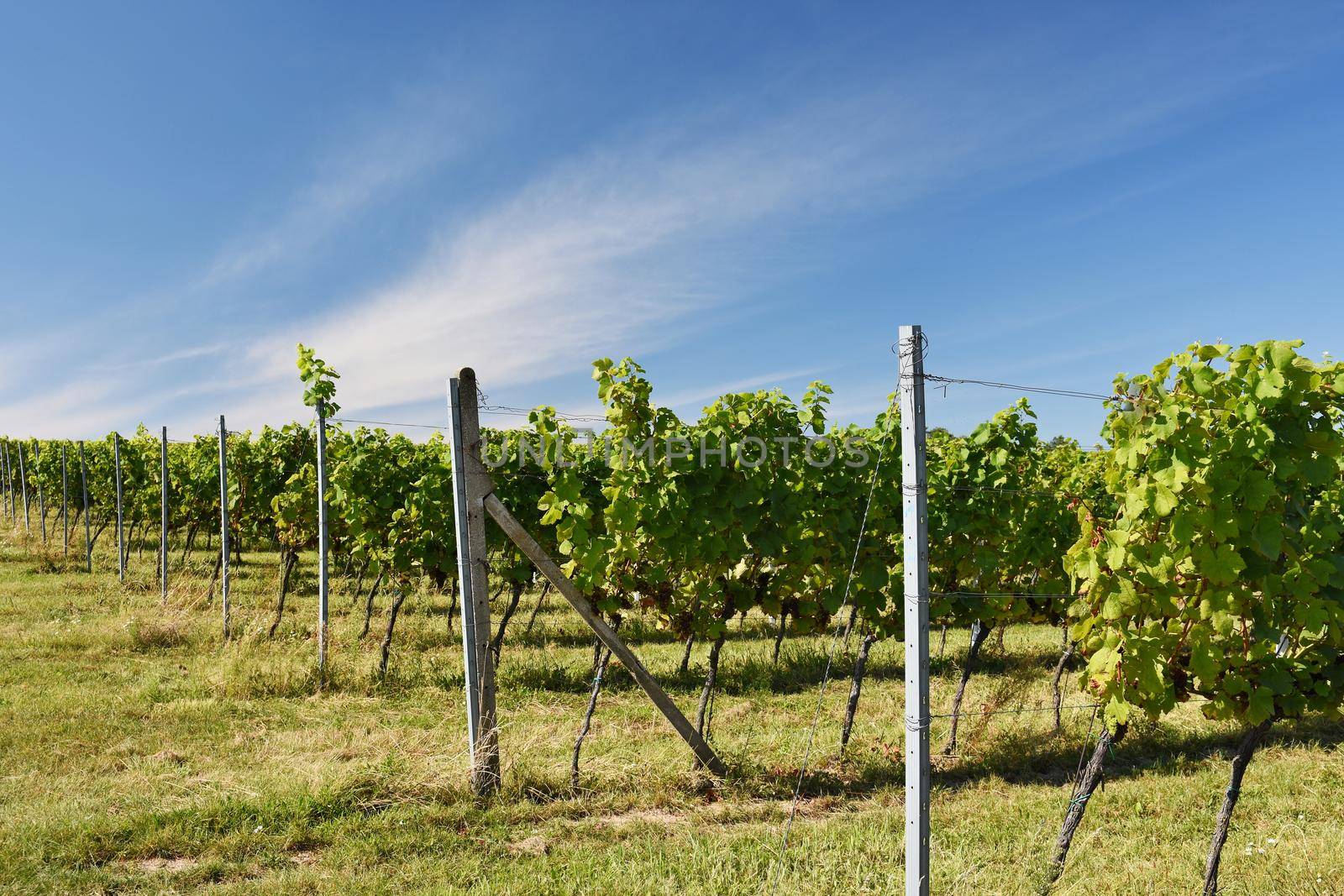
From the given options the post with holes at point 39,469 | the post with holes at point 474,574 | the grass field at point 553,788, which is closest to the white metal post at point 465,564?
the post with holes at point 474,574

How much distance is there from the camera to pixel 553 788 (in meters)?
6.01

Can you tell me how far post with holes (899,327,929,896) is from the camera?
3607 millimetres

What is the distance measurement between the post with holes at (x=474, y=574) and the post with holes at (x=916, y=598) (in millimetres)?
3288

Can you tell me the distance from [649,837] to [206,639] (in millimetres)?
8355

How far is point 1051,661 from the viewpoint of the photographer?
11.3 meters

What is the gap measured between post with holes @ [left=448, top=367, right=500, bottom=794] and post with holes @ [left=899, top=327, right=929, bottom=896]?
3.29 metres

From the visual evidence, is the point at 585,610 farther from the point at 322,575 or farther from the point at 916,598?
the point at 322,575

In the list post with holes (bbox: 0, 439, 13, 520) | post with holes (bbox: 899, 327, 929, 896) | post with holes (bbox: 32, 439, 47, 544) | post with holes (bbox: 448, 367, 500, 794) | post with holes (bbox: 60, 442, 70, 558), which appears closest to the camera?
post with holes (bbox: 899, 327, 929, 896)

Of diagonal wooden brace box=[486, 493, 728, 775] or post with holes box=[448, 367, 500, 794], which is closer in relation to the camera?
diagonal wooden brace box=[486, 493, 728, 775]

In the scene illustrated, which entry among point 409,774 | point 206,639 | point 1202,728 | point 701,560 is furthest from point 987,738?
point 206,639

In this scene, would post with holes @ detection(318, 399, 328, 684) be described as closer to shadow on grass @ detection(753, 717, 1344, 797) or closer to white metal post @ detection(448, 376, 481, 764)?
white metal post @ detection(448, 376, 481, 764)

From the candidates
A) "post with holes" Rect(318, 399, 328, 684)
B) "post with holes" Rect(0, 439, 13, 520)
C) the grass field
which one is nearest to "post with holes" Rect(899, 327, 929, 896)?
the grass field

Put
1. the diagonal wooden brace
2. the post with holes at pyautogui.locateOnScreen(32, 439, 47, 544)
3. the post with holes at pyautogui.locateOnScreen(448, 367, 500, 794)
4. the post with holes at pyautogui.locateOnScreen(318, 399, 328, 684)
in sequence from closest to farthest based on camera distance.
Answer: the diagonal wooden brace
the post with holes at pyautogui.locateOnScreen(448, 367, 500, 794)
the post with holes at pyautogui.locateOnScreen(318, 399, 328, 684)
the post with holes at pyautogui.locateOnScreen(32, 439, 47, 544)

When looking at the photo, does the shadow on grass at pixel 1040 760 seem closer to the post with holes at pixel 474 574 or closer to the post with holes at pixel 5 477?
the post with holes at pixel 474 574
